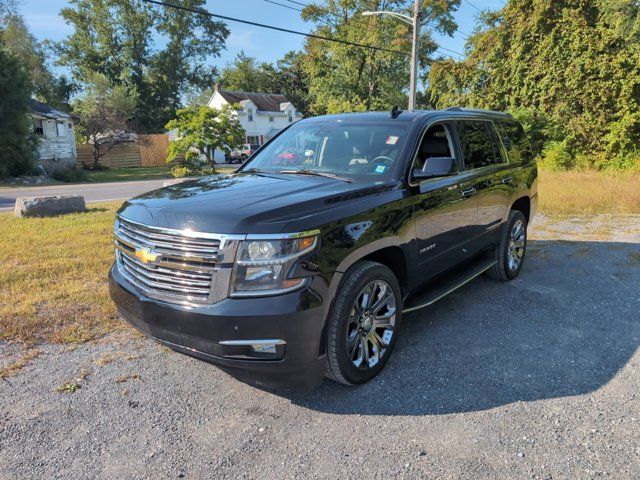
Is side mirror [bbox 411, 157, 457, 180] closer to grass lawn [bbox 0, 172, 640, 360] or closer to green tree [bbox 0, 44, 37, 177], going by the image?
grass lawn [bbox 0, 172, 640, 360]

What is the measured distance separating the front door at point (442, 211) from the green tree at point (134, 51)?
1898 inches

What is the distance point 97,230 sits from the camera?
323 inches

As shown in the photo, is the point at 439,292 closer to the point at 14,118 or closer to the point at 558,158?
the point at 558,158

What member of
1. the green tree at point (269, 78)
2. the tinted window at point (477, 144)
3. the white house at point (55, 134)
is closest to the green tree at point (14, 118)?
the white house at point (55, 134)

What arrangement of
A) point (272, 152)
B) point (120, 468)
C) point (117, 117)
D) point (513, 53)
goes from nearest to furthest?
point (120, 468), point (272, 152), point (513, 53), point (117, 117)

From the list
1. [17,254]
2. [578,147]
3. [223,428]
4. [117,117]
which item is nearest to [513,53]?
[578,147]

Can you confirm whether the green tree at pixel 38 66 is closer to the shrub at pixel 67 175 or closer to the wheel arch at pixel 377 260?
the shrub at pixel 67 175

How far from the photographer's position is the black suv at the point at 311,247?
8.75 ft

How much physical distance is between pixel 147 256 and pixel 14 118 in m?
26.4

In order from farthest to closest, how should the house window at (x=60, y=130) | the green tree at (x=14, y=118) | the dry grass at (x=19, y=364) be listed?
1. the house window at (x=60, y=130)
2. the green tree at (x=14, y=118)
3. the dry grass at (x=19, y=364)

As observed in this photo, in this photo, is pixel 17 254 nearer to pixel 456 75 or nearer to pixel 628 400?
pixel 628 400

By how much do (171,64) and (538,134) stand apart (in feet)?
146

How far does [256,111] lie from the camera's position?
51.7 metres

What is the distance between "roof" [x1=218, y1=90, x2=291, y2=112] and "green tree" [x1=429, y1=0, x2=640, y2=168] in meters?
32.7
